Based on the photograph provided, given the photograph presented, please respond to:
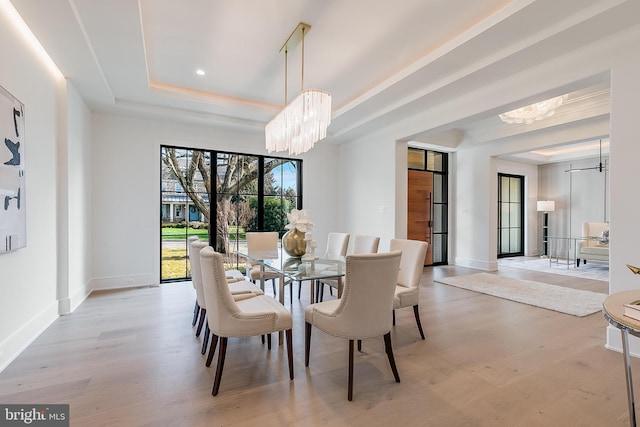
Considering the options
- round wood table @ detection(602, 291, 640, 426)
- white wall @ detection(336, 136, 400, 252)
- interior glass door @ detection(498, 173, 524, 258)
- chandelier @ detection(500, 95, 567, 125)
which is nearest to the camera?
round wood table @ detection(602, 291, 640, 426)

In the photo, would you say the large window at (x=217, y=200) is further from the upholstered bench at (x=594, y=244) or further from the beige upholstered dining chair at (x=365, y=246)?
the upholstered bench at (x=594, y=244)

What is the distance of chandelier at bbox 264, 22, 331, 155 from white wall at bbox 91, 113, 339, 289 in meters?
2.54

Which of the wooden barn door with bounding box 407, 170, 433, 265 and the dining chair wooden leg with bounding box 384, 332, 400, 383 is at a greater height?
the wooden barn door with bounding box 407, 170, 433, 265

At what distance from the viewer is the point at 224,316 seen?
1.98 metres

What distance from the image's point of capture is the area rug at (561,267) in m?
5.84

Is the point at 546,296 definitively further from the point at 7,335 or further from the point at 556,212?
the point at 7,335

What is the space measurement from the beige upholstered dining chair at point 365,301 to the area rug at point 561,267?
18.5 feet

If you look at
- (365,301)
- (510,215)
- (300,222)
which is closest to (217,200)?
(300,222)

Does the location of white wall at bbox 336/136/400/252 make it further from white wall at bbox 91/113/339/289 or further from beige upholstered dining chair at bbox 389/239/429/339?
white wall at bbox 91/113/339/289

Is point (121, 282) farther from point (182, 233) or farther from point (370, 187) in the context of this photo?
point (370, 187)

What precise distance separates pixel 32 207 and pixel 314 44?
310cm

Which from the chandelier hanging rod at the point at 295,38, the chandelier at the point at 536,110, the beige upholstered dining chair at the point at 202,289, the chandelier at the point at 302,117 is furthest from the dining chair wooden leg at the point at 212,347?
the chandelier at the point at 536,110

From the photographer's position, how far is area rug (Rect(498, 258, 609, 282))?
584 cm

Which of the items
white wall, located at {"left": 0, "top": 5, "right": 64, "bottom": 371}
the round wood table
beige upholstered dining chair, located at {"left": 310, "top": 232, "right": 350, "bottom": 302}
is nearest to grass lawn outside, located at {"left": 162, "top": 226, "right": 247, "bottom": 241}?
white wall, located at {"left": 0, "top": 5, "right": 64, "bottom": 371}
